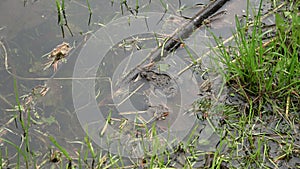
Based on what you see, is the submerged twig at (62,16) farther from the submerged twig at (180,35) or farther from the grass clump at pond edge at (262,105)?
the grass clump at pond edge at (262,105)

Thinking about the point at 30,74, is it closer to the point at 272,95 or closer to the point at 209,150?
the point at 209,150

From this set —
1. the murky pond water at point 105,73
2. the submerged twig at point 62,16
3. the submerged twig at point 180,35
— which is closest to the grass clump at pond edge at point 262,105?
the murky pond water at point 105,73

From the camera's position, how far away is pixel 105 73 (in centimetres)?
244

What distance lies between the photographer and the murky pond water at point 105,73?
224cm

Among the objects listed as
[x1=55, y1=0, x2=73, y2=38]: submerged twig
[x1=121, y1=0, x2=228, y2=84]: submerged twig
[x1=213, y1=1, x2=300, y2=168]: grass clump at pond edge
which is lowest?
[x1=213, y1=1, x2=300, y2=168]: grass clump at pond edge

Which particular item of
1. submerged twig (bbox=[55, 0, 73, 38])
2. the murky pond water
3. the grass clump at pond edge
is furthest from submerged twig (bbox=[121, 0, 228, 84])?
submerged twig (bbox=[55, 0, 73, 38])

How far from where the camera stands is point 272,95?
231 centimetres

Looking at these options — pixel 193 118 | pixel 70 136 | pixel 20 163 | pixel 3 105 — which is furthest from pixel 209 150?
pixel 3 105

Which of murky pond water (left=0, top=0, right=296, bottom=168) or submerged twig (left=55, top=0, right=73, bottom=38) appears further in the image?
submerged twig (left=55, top=0, right=73, bottom=38)

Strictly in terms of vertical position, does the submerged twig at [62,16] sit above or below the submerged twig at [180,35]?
above

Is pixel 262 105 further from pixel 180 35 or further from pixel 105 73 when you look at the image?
pixel 105 73

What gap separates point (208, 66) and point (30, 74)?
1.01m

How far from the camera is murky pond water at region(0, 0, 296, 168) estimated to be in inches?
88.4

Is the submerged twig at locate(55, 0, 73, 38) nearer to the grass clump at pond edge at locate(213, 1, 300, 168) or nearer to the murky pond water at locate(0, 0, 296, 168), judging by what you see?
the murky pond water at locate(0, 0, 296, 168)
